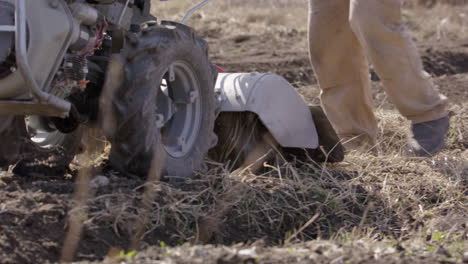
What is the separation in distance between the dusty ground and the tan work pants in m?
0.28

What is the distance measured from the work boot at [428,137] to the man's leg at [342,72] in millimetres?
301

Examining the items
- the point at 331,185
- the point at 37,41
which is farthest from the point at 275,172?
the point at 37,41

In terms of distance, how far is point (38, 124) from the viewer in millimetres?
3908

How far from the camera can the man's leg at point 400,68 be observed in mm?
4656

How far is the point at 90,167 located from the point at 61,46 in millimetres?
806

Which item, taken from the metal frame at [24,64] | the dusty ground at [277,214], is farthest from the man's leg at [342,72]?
the metal frame at [24,64]

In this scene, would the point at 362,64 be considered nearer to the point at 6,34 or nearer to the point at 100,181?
the point at 100,181

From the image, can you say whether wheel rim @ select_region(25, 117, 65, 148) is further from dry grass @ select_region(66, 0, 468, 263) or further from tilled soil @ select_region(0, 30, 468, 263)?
dry grass @ select_region(66, 0, 468, 263)

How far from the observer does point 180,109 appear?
4133 mm

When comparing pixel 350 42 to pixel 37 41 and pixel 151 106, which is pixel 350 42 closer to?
pixel 151 106

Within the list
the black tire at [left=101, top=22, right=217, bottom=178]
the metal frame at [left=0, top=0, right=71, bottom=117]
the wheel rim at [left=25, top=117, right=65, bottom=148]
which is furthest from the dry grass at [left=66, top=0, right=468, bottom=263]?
the wheel rim at [left=25, top=117, right=65, bottom=148]

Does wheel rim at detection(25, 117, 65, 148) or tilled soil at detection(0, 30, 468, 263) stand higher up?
wheel rim at detection(25, 117, 65, 148)

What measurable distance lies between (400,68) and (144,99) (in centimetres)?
173

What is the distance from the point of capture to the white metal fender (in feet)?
14.3
